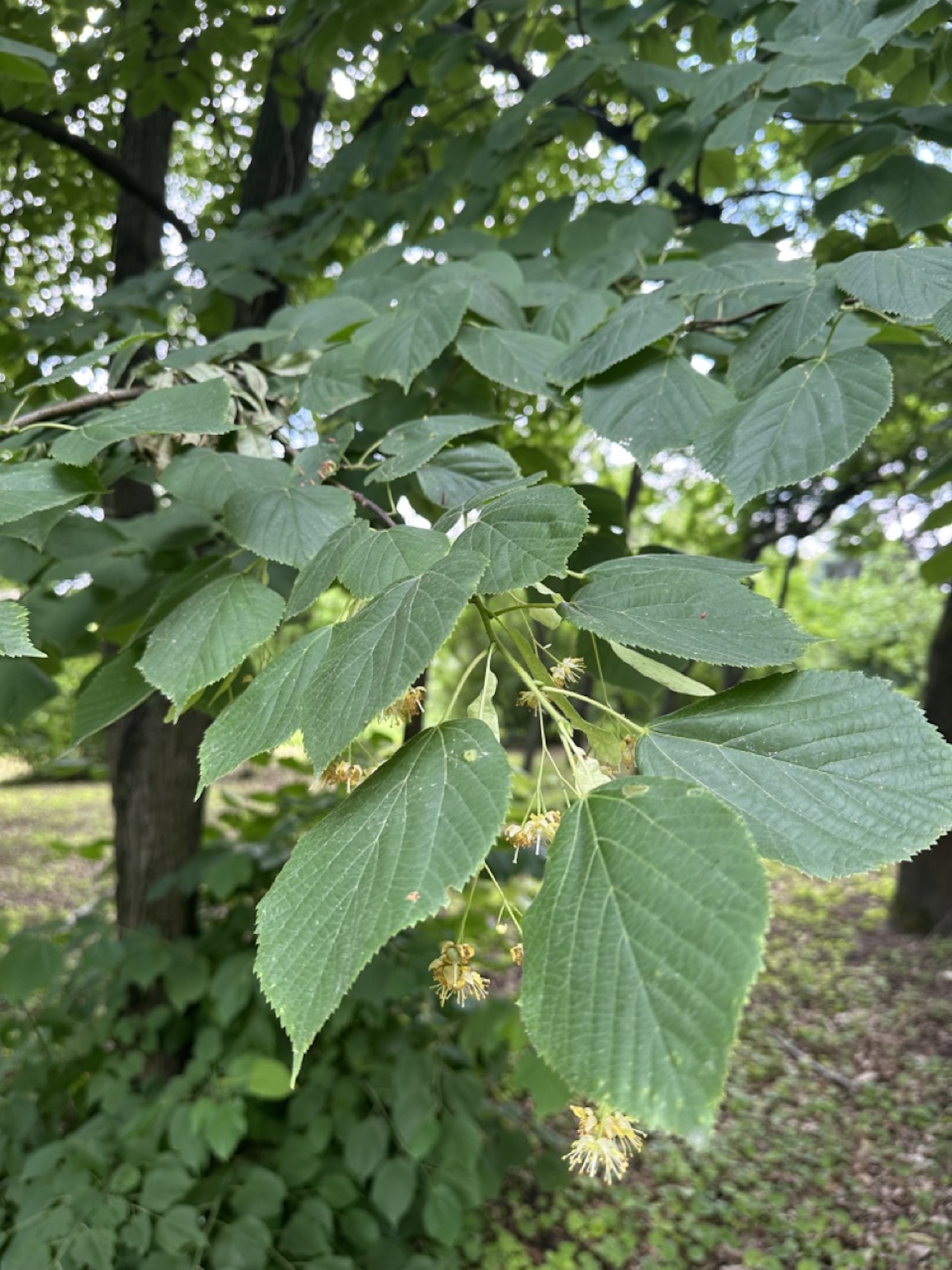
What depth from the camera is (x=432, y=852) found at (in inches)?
22.2

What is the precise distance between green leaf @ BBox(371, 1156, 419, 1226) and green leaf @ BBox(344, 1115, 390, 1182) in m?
0.04

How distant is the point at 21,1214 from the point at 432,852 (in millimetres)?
2417

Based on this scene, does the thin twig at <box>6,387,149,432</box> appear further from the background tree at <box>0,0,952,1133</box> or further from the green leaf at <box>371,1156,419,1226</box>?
the green leaf at <box>371,1156,419,1226</box>

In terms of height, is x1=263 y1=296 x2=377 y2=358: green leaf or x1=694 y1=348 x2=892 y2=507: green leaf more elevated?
x1=263 y1=296 x2=377 y2=358: green leaf

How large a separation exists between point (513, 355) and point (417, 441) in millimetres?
317

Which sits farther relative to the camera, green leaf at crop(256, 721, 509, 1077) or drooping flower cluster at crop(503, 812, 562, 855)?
drooping flower cluster at crop(503, 812, 562, 855)

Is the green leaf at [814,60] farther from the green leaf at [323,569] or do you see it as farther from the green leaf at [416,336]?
the green leaf at [323,569]

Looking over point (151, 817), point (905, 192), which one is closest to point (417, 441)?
point (905, 192)

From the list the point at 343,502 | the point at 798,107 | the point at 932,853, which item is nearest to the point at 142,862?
the point at 343,502

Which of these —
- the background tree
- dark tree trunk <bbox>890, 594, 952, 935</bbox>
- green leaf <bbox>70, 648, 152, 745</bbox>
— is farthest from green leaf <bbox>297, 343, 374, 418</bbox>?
dark tree trunk <bbox>890, 594, 952, 935</bbox>

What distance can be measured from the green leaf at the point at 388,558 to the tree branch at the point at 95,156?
2657mm

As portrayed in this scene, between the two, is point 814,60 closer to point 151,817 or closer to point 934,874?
point 151,817

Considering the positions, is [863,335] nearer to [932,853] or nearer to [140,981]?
[140,981]

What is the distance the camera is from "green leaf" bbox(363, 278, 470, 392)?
50.3 inches
